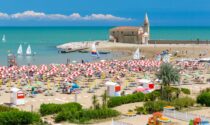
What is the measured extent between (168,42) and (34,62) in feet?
148

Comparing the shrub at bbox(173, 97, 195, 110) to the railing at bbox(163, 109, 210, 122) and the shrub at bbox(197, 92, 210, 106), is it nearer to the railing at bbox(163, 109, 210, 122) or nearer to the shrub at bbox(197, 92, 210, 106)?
the shrub at bbox(197, 92, 210, 106)

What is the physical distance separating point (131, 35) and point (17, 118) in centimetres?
9107

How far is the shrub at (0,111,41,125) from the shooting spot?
19828 millimetres

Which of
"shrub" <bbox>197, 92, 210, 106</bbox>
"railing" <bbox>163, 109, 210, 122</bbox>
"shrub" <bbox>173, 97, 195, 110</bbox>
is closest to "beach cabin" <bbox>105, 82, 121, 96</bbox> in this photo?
"shrub" <bbox>173, 97, 195, 110</bbox>

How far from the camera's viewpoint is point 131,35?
110m

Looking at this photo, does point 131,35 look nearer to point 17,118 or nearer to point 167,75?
point 167,75

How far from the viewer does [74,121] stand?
20.6m

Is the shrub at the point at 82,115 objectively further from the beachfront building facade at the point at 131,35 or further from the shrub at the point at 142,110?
the beachfront building facade at the point at 131,35

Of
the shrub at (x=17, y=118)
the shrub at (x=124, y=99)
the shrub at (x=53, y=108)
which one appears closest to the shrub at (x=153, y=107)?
the shrub at (x=124, y=99)

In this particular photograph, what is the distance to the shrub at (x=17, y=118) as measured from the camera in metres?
19.8

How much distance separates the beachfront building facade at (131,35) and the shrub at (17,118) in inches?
3458

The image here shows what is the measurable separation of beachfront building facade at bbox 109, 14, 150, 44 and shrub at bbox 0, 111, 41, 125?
87830 millimetres

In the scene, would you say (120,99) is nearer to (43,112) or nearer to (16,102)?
(43,112)

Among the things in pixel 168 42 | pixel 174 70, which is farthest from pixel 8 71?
pixel 168 42
